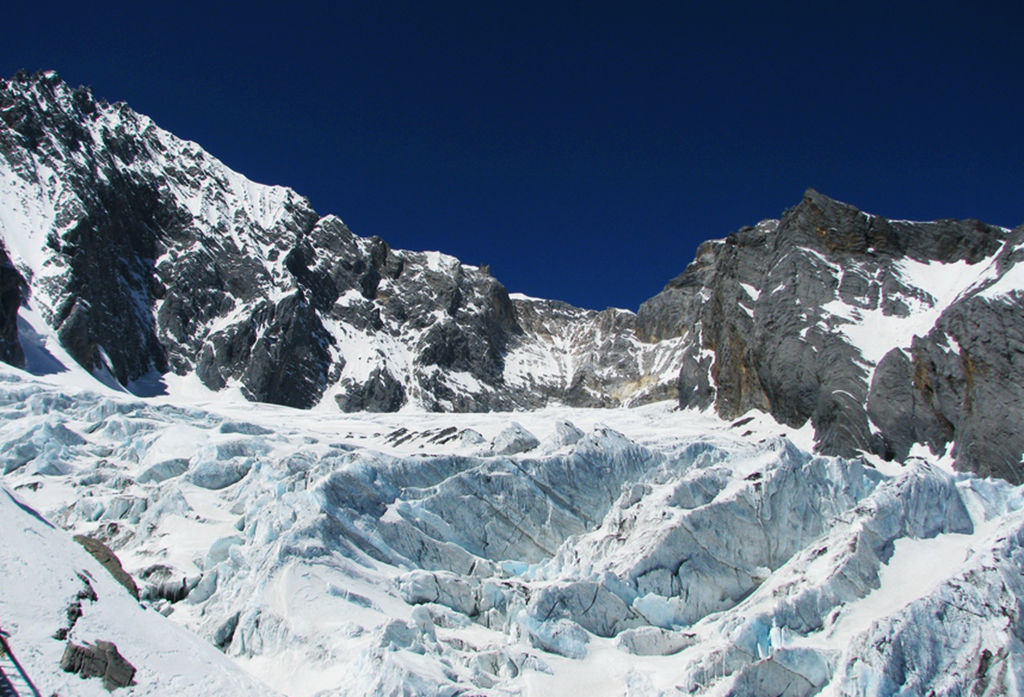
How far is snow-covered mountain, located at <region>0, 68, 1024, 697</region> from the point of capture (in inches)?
1014

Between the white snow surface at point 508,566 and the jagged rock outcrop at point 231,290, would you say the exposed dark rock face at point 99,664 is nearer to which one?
the white snow surface at point 508,566

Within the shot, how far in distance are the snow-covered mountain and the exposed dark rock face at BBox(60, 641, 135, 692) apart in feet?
0.60

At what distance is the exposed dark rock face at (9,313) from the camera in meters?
97.7

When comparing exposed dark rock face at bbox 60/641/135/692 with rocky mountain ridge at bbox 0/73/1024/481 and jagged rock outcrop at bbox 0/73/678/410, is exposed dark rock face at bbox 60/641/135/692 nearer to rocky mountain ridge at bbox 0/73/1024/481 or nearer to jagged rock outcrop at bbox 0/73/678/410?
rocky mountain ridge at bbox 0/73/1024/481

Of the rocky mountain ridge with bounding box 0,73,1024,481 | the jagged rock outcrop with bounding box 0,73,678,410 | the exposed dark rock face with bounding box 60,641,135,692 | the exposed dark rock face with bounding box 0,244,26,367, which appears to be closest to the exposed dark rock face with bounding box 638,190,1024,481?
the rocky mountain ridge with bounding box 0,73,1024,481

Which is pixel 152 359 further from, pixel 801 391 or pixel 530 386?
pixel 801 391

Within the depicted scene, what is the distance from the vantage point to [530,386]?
179 metres

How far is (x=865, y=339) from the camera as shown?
82750mm

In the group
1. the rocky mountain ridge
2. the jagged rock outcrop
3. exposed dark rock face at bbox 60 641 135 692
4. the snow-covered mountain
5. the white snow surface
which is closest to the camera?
exposed dark rock face at bbox 60 641 135 692

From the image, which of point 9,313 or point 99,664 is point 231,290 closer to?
point 9,313

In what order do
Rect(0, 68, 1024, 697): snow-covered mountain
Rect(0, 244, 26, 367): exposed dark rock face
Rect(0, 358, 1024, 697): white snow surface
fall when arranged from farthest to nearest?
1. Rect(0, 244, 26, 367): exposed dark rock face
2. Rect(0, 68, 1024, 697): snow-covered mountain
3. Rect(0, 358, 1024, 697): white snow surface

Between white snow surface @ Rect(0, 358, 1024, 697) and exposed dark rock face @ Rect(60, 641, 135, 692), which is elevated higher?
white snow surface @ Rect(0, 358, 1024, 697)

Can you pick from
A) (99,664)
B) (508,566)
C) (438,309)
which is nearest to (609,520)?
(508,566)

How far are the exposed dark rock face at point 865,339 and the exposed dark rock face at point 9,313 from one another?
293ft
